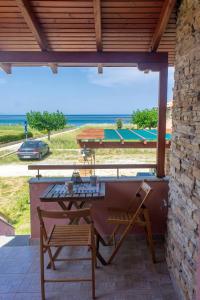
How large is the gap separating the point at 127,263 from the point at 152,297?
22.8 inches

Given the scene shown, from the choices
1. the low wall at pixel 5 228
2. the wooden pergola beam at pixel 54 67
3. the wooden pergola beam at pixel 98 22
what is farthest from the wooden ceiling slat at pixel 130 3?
the low wall at pixel 5 228

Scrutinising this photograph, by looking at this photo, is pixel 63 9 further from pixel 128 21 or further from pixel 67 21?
pixel 128 21

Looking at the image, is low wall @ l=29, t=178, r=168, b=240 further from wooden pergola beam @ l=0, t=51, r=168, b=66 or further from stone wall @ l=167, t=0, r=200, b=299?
wooden pergola beam @ l=0, t=51, r=168, b=66

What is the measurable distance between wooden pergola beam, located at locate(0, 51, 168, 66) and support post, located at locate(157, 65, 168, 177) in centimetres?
15

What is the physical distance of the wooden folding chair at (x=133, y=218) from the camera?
9.09 feet

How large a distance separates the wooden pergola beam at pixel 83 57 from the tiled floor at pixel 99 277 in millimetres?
2441

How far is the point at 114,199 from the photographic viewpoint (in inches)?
134

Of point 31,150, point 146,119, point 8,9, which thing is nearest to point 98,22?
point 8,9

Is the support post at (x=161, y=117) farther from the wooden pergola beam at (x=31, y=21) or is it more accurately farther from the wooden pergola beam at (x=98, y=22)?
the wooden pergola beam at (x=31, y=21)

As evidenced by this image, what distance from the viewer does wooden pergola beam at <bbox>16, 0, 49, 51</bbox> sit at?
A: 7.38ft

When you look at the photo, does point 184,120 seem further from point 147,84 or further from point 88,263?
point 147,84

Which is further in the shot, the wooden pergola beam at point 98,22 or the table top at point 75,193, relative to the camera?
the table top at point 75,193

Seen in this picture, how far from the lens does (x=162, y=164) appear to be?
3434 millimetres

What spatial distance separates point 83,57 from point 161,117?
4.29 feet
